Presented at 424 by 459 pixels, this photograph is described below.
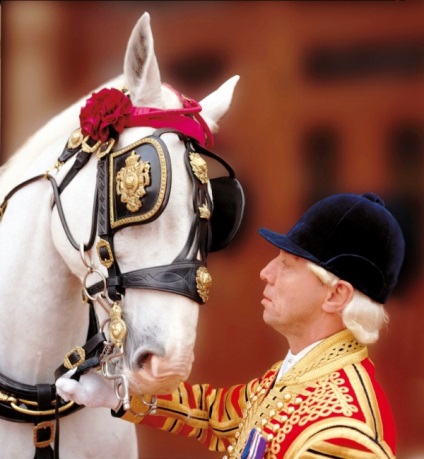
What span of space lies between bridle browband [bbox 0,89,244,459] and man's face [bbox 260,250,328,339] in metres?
0.16

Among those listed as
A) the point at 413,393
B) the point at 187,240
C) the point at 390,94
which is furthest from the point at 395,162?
the point at 187,240

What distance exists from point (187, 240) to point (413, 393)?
1.84 metres

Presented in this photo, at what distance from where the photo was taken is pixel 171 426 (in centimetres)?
186

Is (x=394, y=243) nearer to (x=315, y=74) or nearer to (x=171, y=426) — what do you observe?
(x=171, y=426)

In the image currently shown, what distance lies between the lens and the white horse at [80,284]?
1477mm

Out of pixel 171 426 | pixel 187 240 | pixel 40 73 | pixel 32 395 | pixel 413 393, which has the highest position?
pixel 40 73

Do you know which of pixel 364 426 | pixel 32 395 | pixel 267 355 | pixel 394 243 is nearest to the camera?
pixel 364 426

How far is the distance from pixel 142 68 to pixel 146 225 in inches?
13.1

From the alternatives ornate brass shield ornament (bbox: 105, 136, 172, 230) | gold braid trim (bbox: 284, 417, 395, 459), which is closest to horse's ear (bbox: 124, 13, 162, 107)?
ornate brass shield ornament (bbox: 105, 136, 172, 230)

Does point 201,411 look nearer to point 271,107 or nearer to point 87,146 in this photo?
point 87,146

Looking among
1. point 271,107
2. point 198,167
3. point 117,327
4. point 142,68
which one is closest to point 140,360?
point 117,327

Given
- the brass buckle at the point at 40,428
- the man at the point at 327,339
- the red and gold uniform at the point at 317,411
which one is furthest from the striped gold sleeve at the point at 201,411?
the brass buckle at the point at 40,428

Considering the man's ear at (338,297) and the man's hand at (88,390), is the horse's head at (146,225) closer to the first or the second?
the man's hand at (88,390)

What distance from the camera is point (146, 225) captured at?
1.50 metres
